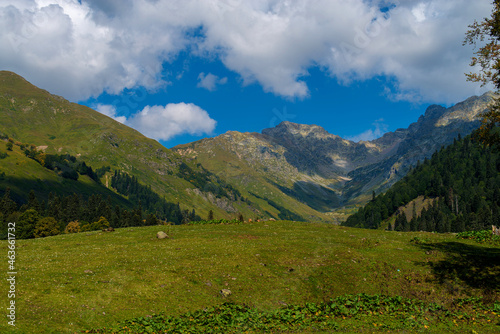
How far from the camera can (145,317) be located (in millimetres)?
21672

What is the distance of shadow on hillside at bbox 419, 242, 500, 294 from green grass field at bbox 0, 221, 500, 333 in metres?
0.09

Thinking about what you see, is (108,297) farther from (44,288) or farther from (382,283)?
(382,283)

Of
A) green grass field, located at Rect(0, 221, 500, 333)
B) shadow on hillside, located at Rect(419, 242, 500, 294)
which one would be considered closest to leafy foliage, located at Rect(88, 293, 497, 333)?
green grass field, located at Rect(0, 221, 500, 333)

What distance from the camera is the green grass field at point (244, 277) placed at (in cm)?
2150

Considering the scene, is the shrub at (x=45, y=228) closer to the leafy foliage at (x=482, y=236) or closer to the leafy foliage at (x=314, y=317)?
the leafy foliage at (x=314, y=317)

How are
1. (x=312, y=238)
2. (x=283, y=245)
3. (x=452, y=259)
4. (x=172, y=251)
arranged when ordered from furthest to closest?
(x=312, y=238)
(x=283, y=245)
(x=172, y=251)
(x=452, y=259)

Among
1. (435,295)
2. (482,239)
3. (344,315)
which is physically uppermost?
(482,239)

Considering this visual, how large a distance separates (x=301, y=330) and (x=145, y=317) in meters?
11.1

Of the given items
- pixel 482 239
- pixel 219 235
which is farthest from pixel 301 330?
pixel 482 239

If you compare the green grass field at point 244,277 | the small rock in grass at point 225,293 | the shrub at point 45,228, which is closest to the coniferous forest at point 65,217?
the shrub at point 45,228

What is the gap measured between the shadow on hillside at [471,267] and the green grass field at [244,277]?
0.29 ft

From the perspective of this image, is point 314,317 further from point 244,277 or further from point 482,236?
point 482,236

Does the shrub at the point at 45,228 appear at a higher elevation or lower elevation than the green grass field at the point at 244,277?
lower

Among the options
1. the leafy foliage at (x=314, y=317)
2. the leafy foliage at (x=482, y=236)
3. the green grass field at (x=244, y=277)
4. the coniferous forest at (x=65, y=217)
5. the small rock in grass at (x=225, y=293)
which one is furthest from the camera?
the coniferous forest at (x=65, y=217)
